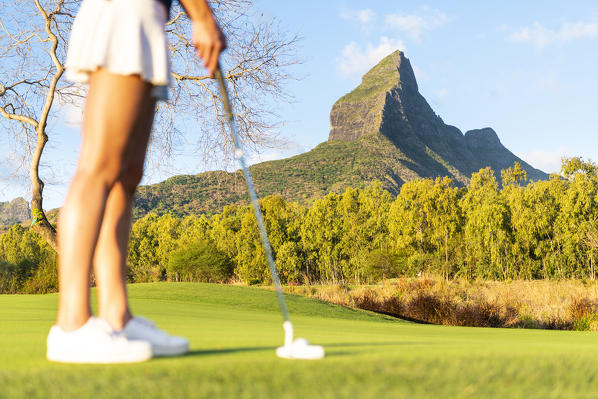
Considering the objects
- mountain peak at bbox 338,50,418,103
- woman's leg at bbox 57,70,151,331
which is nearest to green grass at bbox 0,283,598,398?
woman's leg at bbox 57,70,151,331

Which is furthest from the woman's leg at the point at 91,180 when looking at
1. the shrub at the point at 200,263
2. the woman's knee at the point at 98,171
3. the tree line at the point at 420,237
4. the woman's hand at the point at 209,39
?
the shrub at the point at 200,263

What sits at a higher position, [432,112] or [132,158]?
[432,112]

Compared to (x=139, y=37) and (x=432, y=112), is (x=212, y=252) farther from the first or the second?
(x=432, y=112)

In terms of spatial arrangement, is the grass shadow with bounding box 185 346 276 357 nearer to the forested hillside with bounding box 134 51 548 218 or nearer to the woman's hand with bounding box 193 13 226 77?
the woman's hand with bounding box 193 13 226 77

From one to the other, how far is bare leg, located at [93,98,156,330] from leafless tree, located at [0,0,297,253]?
9506mm

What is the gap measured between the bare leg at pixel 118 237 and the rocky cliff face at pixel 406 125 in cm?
10506

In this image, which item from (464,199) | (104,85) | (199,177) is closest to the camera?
(104,85)

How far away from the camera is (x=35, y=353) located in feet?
5.78

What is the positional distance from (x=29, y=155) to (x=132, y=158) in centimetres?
1540

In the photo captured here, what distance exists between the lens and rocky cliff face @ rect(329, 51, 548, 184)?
121 meters

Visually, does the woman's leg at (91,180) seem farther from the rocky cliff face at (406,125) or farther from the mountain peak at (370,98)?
the mountain peak at (370,98)

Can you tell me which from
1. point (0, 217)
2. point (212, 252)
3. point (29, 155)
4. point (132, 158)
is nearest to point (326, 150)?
point (212, 252)

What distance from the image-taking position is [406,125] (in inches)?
5182

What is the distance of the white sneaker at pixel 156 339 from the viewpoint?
164cm
